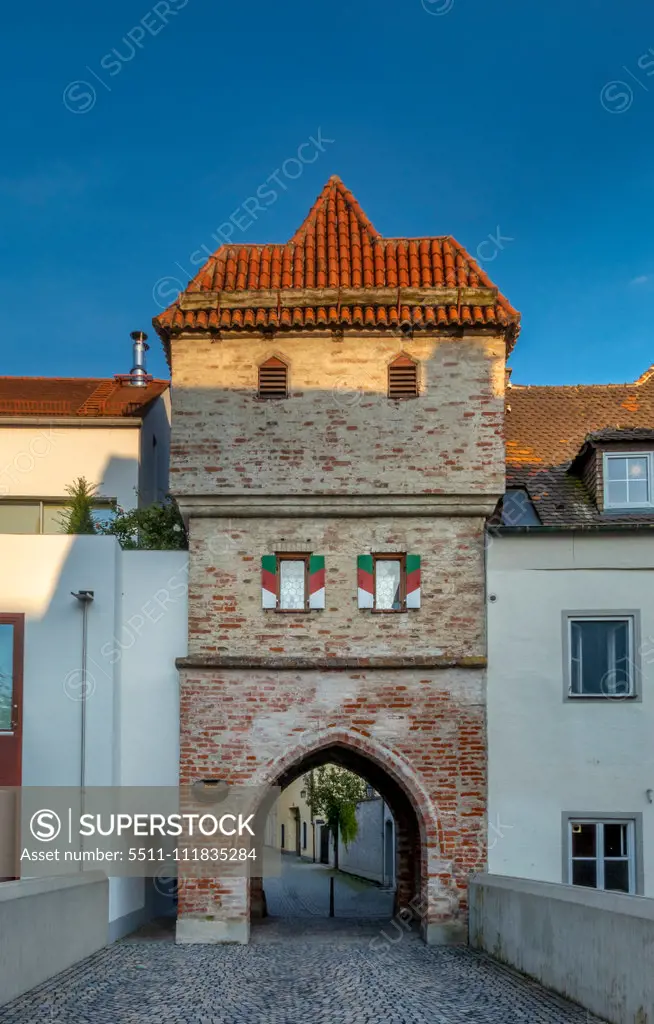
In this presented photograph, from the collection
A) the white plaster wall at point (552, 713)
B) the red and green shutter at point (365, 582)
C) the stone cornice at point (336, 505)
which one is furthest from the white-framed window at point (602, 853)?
the stone cornice at point (336, 505)

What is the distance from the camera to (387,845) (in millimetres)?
36094

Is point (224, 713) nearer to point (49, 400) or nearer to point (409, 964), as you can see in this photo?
point (409, 964)

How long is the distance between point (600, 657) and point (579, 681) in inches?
19.7

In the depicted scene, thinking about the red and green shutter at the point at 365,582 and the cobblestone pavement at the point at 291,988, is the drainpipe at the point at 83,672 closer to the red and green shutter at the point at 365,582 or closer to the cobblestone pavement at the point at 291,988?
the cobblestone pavement at the point at 291,988

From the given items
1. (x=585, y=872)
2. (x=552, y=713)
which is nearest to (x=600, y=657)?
(x=552, y=713)

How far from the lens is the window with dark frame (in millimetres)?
18906

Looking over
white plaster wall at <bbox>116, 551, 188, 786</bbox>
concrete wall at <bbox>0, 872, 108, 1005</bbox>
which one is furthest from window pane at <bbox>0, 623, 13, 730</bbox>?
concrete wall at <bbox>0, 872, 108, 1005</bbox>

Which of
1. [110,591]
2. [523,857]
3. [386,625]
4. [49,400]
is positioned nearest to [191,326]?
[110,591]

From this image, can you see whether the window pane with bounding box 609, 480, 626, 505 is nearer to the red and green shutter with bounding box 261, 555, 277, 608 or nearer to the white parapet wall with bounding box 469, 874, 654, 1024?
the red and green shutter with bounding box 261, 555, 277, 608

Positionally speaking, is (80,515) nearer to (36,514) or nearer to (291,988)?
(36,514)

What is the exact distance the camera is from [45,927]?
13.2 meters

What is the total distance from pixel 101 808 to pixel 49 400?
32.8 ft

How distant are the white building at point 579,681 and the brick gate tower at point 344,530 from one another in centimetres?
39

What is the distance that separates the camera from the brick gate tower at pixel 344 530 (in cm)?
1855
